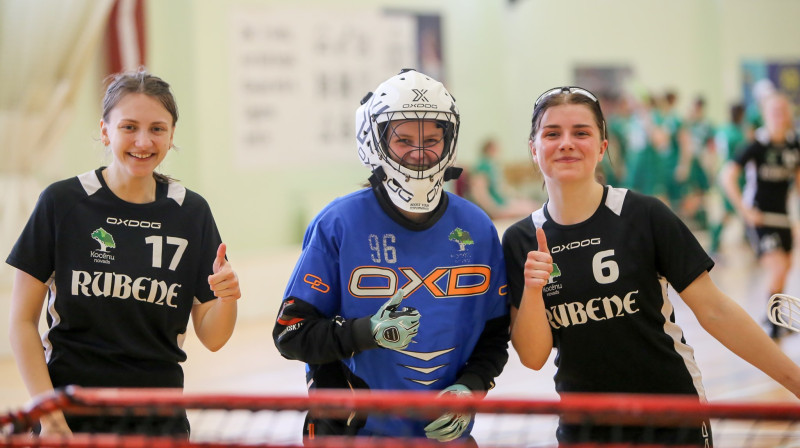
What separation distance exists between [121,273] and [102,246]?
0.10m

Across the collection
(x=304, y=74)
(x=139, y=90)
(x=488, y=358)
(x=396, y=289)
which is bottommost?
(x=488, y=358)

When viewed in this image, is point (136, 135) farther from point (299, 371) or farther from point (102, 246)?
point (299, 371)

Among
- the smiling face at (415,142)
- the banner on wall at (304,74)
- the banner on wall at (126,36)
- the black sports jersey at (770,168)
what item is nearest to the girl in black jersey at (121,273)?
→ the smiling face at (415,142)

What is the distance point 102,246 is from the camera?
8.44 ft

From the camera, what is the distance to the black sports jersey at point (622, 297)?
8.16ft

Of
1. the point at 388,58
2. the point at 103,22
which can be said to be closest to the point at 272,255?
the point at 103,22

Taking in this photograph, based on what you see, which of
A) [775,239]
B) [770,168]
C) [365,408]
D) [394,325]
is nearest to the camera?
[365,408]

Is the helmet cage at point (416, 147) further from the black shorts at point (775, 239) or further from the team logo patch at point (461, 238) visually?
the black shorts at point (775, 239)

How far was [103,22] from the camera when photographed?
927 centimetres

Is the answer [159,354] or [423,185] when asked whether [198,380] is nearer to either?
[159,354]

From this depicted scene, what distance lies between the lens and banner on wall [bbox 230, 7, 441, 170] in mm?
11242

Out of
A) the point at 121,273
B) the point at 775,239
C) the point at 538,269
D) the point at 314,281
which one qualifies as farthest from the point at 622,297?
the point at 775,239

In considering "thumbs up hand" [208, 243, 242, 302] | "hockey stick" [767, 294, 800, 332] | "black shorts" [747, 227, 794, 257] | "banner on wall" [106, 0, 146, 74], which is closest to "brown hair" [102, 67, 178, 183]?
"thumbs up hand" [208, 243, 242, 302]

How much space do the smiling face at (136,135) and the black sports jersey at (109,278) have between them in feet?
0.37
